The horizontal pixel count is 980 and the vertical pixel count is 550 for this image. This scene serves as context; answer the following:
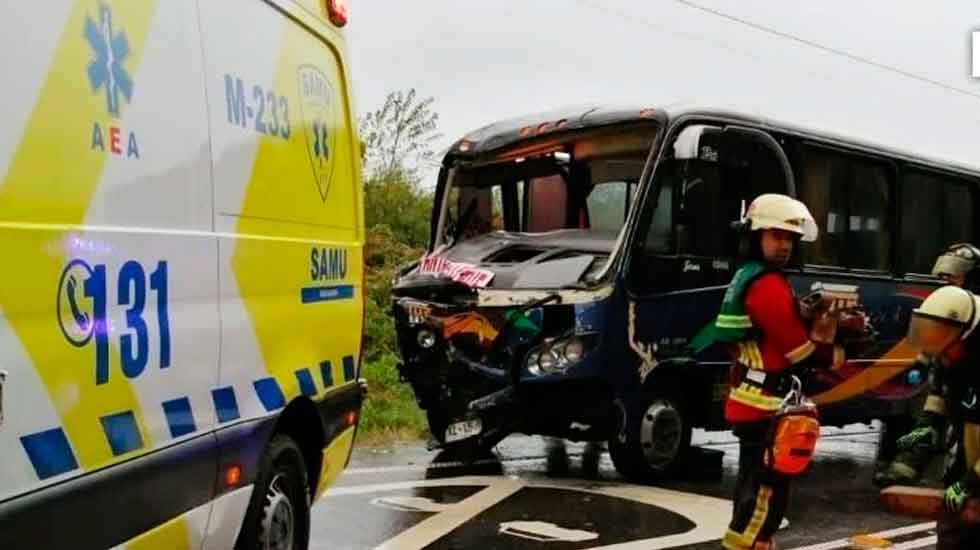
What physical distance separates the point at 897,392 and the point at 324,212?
731 cm

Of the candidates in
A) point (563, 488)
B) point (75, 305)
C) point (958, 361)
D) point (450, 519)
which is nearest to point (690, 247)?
point (563, 488)

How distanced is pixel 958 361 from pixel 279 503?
252cm

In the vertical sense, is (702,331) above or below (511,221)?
below

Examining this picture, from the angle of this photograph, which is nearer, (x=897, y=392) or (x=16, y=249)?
(x=16, y=249)

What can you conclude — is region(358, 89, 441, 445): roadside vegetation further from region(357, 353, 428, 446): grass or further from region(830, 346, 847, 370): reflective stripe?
region(830, 346, 847, 370): reflective stripe

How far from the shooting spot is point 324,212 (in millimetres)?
5141

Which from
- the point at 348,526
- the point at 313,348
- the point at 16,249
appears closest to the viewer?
the point at 16,249

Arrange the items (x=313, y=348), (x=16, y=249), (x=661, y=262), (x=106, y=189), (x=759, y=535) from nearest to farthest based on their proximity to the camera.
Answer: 1. (x=16, y=249)
2. (x=106, y=189)
3. (x=313, y=348)
4. (x=759, y=535)
5. (x=661, y=262)

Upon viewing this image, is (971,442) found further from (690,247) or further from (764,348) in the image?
(690,247)

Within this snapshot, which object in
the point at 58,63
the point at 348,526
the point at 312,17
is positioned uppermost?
Answer: the point at 312,17

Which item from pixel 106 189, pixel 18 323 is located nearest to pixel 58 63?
pixel 106 189

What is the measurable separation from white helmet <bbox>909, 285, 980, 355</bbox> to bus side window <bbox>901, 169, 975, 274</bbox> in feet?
25.1

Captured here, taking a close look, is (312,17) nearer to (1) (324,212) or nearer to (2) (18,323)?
(1) (324,212)

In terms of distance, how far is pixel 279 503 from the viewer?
4664mm
